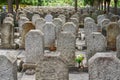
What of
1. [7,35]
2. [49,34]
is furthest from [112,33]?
[7,35]

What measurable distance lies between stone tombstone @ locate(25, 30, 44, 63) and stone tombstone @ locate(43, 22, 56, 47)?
3362 mm

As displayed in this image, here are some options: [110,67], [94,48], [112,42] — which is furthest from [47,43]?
[110,67]

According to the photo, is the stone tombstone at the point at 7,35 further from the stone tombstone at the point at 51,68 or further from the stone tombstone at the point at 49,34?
the stone tombstone at the point at 51,68

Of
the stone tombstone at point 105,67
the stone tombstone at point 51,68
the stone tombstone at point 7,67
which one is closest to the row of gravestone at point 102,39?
the stone tombstone at point 51,68

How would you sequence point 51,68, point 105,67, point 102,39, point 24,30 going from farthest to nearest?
1. point 24,30
2. point 102,39
3. point 51,68
4. point 105,67

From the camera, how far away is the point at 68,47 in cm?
1217

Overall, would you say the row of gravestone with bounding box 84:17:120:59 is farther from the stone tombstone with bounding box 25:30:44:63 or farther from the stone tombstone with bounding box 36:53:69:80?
the stone tombstone with bounding box 36:53:69:80

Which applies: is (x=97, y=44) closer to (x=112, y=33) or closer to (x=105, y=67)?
(x=112, y=33)

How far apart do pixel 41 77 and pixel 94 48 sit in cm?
461

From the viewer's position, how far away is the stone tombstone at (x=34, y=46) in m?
12.2

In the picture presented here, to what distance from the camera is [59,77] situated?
26.4 ft

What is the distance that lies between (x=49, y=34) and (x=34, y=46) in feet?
12.5

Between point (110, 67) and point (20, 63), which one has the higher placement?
point (110, 67)

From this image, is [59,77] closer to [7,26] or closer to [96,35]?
[96,35]
